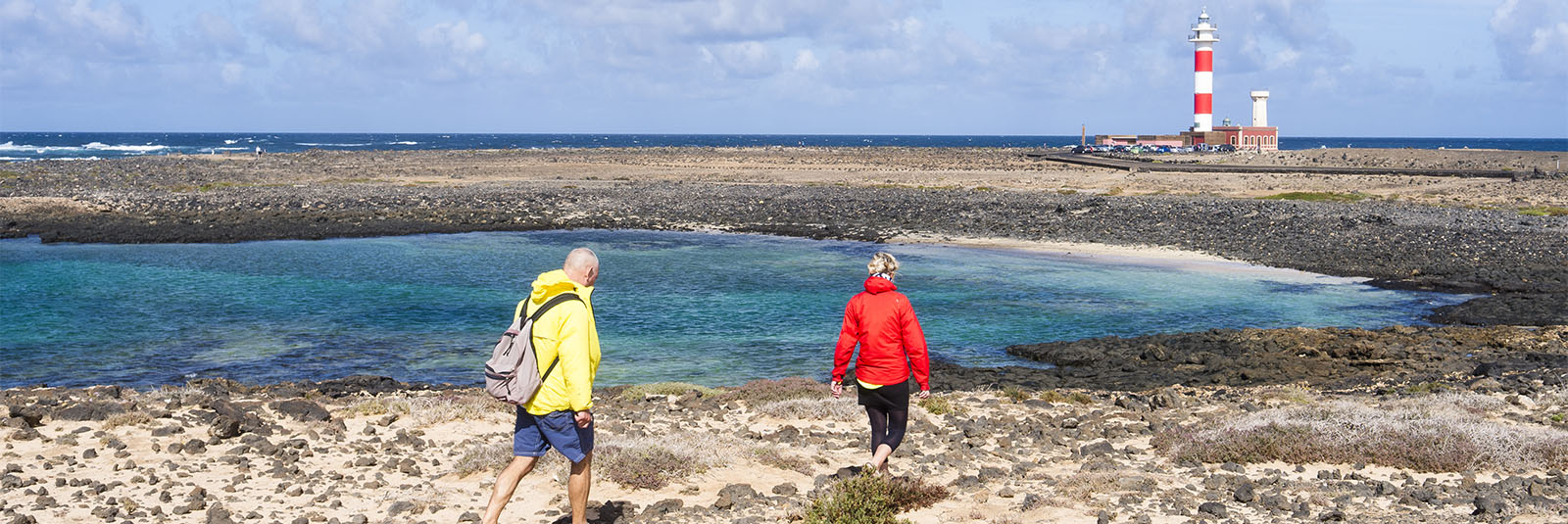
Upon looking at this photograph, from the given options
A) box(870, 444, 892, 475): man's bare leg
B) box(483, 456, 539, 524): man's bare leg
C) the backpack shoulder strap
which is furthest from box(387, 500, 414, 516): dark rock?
box(870, 444, 892, 475): man's bare leg

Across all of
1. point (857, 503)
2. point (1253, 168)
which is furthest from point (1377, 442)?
point (1253, 168)

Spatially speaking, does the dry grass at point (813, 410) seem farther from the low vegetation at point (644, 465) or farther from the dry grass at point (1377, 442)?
the dry grass at point (1377, 442)

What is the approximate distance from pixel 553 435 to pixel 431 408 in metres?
4.94

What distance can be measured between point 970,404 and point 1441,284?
54.1ft

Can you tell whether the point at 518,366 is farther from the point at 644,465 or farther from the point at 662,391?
the point at 662,391

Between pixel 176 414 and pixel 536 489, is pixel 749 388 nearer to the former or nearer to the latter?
pixel 536 489

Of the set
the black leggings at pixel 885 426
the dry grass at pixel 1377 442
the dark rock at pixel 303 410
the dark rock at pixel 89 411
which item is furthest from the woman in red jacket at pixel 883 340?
the dark rock at pixel 89 411

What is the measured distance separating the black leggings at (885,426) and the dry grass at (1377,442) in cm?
298

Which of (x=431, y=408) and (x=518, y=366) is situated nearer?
(x=518, y=366)

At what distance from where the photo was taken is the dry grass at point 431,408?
11.5 metres

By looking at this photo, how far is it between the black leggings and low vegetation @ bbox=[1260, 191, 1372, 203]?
39.7m

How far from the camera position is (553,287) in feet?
23.1

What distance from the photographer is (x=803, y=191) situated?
53375mm

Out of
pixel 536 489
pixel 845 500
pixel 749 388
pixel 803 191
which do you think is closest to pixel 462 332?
pixel 749 388
